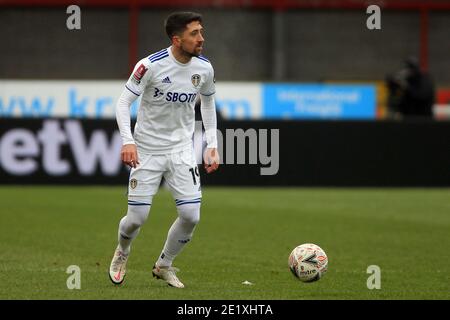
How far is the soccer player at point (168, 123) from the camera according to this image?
342 inches

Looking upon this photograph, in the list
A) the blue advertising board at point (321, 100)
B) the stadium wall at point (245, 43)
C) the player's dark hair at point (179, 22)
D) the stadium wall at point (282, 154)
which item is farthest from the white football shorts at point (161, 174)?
the stadium wall at point (245, 43)

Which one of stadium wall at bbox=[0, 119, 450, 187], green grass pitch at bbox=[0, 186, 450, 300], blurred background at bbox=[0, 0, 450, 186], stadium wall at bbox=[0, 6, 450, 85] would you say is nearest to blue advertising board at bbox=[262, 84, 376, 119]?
blurred background at bbox=[0, 0, 450, 186]

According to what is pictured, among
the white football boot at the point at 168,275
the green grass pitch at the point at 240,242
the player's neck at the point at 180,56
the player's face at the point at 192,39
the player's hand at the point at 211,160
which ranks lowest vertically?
the green grass pitch at the point at 240,242

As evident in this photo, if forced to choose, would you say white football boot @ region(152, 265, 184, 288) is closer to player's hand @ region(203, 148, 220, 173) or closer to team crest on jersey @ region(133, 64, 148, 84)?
player's hand @ region(203, 148, 220, 173)

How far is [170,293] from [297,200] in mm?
10336

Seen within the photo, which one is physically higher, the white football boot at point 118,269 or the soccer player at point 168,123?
the soccer player at point 168,123

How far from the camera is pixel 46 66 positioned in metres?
32.6

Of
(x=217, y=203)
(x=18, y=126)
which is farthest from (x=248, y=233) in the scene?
(x=18, y=126)

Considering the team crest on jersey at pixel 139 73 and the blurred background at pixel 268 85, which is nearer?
the team crest on jersey at pixel 139 73

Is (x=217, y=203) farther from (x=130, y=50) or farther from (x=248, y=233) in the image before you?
(x=130, y=50)

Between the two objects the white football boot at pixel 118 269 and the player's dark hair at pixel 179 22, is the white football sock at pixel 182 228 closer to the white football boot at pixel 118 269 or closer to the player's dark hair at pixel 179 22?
the white football boot at pixel 118 269

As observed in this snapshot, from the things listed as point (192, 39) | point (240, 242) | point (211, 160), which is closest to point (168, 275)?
point (211, 160)

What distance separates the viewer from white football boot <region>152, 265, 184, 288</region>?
8914 mm

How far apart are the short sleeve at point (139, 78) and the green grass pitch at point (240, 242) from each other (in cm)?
159
